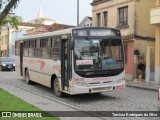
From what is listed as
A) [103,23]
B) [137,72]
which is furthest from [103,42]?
[103,23]

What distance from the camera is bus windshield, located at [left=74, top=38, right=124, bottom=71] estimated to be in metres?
14.9

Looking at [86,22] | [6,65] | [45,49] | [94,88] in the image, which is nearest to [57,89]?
[94,88]

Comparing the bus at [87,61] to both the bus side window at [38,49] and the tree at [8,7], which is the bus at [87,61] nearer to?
the bus side window at [38,49]

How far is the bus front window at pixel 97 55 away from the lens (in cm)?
1488

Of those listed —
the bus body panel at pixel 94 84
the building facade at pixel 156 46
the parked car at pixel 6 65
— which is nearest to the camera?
the bus body panel at pixel 94 84

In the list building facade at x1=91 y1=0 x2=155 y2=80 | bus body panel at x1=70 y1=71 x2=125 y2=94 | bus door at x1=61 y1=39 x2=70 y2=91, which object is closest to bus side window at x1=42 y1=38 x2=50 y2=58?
bus door at x1=61 y1=39 x2=70 y2=91

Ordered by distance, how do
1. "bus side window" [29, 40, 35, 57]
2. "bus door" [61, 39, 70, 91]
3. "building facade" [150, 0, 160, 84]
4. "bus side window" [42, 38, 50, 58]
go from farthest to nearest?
"building facade" [150, 0, 160, 84] < "bus side window" [29, 40, 35, 57] < "bus side window" [42, 38, 50, 58] < "bus door" [61, 39, 70, 91]

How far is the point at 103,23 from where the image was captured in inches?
1267

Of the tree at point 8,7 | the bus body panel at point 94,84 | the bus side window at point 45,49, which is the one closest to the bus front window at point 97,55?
the bus body panel at point 94,84

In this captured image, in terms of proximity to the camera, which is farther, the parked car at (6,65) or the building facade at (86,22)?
the building facade at (86,22)

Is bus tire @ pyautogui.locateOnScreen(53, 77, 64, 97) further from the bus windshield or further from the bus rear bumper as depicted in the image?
the bus windshield

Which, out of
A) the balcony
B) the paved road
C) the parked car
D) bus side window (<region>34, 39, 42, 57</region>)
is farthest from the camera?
the parked car

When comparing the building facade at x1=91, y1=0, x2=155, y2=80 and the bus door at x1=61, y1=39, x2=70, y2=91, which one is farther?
the building facade at x1=91, y1=0, x2=155, y2=80

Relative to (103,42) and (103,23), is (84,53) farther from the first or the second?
(103,23)
